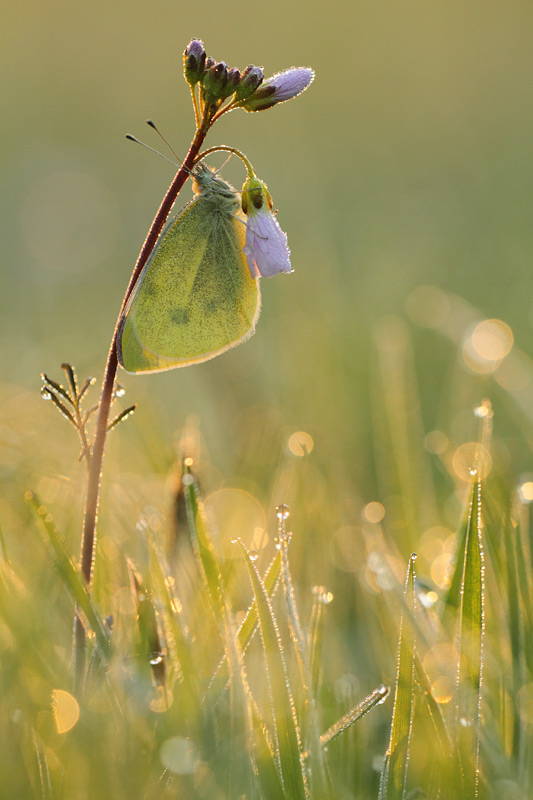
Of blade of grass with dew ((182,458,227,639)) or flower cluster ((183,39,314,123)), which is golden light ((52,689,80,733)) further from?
flower cluster ((183,39,314,123))

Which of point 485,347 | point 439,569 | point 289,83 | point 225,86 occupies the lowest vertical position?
point 439,569

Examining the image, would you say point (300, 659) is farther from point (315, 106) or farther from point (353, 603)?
point (315, 106)

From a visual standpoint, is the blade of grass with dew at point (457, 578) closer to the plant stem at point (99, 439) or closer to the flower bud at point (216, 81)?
the plant stem at point (99, 439)

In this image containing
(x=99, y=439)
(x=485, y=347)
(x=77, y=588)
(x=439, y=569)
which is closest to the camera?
(x=77, y=588)

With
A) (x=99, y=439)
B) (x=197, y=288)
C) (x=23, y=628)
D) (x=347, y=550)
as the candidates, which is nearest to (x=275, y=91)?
(x=197, y=288)

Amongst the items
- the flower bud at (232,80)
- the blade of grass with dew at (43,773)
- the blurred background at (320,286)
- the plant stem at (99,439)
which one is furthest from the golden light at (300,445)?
the blade of grass with dew at (43,773)

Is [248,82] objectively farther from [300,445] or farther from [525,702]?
[525,702]
